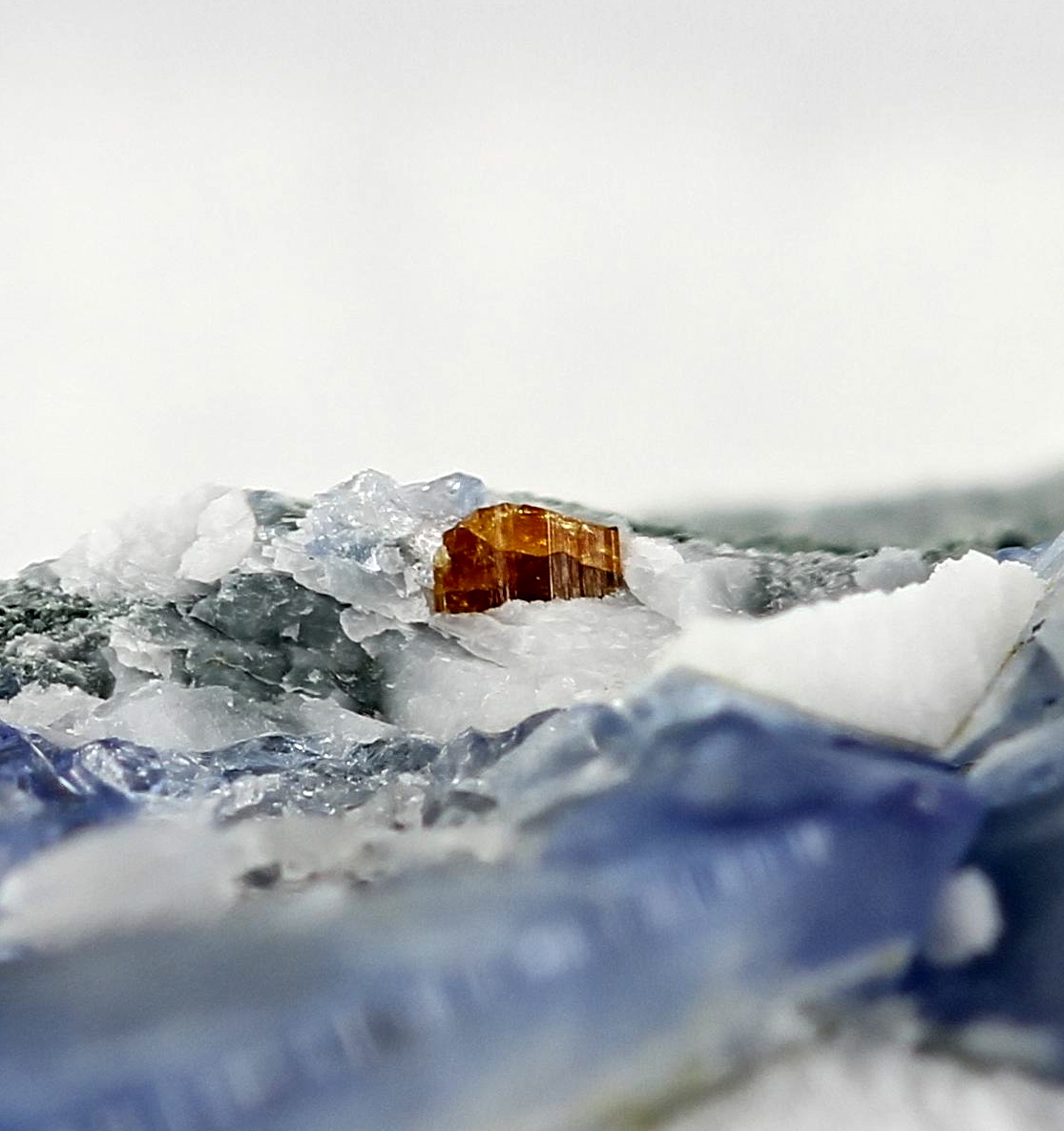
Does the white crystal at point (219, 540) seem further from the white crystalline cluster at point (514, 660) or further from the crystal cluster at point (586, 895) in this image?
the crystal cluster at point (586, 895)

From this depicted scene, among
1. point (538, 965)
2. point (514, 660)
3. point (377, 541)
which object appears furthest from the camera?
point (377, 541)

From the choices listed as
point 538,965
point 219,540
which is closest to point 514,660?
point 219,540

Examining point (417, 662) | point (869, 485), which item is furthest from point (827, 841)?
point (869, 485)

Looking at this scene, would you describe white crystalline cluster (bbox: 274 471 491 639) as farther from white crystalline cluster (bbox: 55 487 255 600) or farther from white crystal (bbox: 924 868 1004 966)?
white crystal (bbox: 924 868 1004 966)

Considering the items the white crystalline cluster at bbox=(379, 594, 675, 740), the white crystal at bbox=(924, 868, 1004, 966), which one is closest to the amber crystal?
the white crystalline cluster at bbox=(379, 594, 675, 740)

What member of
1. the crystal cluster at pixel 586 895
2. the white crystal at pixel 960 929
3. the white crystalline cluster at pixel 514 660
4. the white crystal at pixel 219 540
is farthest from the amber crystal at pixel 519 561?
the white crystal at pixel 960 929

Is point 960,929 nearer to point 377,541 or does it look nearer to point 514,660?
point 514,660
